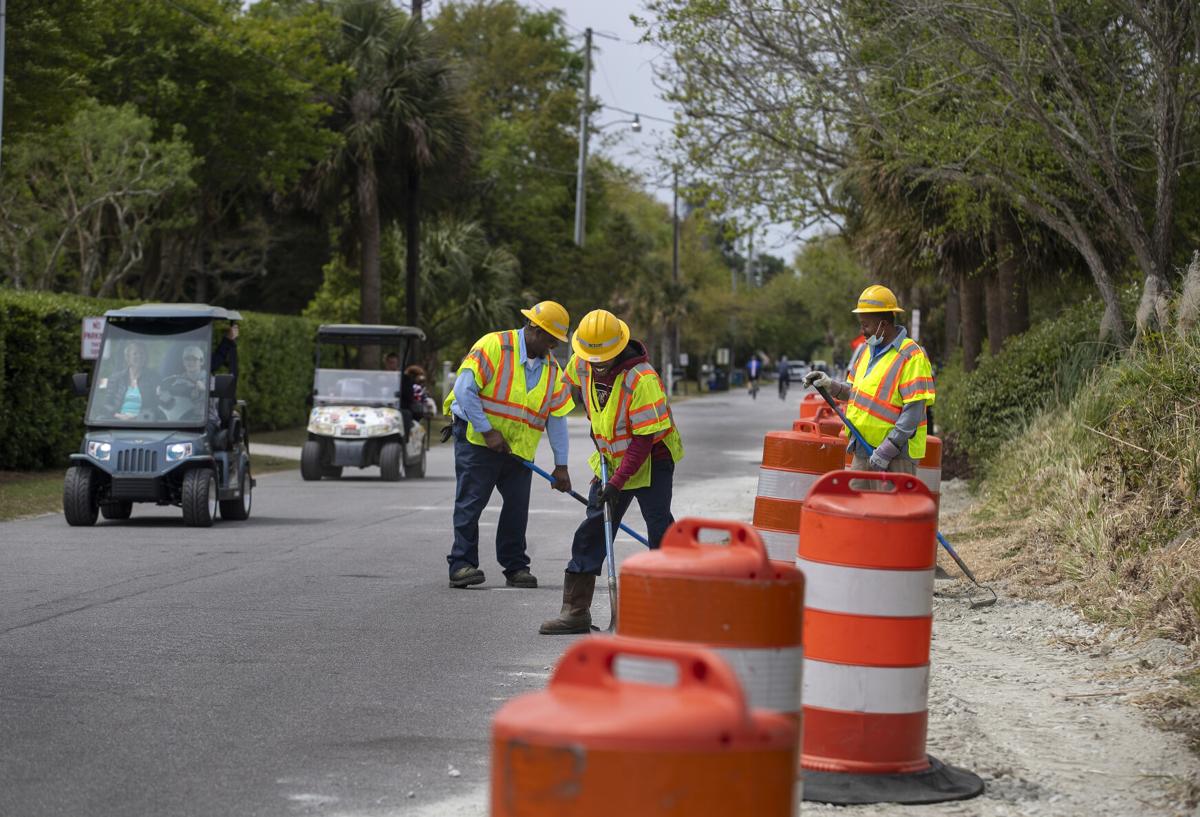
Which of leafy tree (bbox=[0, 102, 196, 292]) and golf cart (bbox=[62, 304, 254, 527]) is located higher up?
leafy tree (bbox=[0, 102, 196, 292])

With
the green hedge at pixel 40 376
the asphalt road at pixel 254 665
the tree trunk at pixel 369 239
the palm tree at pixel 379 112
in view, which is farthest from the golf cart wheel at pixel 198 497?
the tree trunk at pixel 369 239

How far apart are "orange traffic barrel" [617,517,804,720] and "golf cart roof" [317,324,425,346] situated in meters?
21.2

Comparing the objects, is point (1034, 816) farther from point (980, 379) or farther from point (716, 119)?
point (716, 119)

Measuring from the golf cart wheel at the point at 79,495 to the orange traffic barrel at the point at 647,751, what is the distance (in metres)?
13.6

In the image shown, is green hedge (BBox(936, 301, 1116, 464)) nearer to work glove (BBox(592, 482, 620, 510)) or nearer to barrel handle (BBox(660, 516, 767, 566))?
→ work glove (BBox(592, 482, 620, 510))

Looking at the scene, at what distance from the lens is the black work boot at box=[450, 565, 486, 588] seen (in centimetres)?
1197

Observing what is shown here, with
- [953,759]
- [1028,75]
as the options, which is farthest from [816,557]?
[1028,75]

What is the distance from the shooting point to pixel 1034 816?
19.6ft

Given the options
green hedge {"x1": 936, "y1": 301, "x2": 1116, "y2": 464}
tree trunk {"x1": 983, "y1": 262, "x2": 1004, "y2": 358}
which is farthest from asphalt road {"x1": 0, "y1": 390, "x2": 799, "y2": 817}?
tree trunk {"x1": 983, "y1": 262, "x2": 1004, "y2": 358}

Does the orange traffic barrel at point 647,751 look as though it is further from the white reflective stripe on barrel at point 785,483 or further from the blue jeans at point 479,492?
the blue jeans at point 479,492

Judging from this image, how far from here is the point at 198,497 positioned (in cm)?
1653

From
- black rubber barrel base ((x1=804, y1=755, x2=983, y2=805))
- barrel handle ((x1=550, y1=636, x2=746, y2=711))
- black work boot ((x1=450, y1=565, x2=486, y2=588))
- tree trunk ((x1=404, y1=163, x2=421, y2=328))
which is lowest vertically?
black work boot ((x1=450, y1=565, x2=486, y2=588))

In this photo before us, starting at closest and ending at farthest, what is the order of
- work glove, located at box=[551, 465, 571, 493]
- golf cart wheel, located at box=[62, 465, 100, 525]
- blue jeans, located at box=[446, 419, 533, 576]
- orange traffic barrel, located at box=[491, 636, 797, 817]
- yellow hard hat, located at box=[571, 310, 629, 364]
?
orange traffic barrel, located at box=[491, 636, 797, 817] < yellow hard hat, located at box=[571, 310, 629, 364] < work glove, located at box=[551, 465, 571, 493] < blue jeans, located at box=[446, 419, 533, 576] < golf cart wheel, located at box=[62, 465, 100, 525]

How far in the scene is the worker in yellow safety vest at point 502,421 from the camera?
11.5 metres
